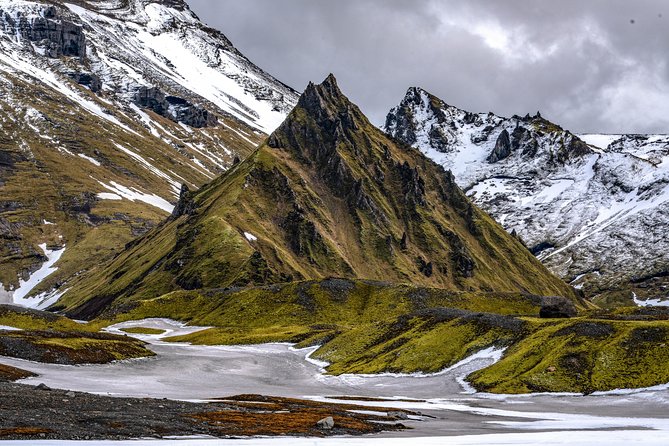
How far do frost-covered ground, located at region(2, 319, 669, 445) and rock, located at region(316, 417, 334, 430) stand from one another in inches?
209

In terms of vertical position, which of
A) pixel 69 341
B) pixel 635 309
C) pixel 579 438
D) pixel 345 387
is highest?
pixel 635 309

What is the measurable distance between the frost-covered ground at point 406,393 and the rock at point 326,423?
5.30m

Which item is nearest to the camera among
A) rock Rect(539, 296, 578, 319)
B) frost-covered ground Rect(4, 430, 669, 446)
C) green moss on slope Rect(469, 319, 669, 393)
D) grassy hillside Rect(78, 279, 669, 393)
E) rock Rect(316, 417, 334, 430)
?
frost-covered ground Rect(4, 430, 669, 446)

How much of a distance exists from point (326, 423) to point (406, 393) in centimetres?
4381

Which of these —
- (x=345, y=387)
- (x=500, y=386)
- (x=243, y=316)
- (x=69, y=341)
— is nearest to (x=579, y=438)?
(x=500, y=386)

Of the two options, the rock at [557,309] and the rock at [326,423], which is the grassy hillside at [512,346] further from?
the rock at [326,423]

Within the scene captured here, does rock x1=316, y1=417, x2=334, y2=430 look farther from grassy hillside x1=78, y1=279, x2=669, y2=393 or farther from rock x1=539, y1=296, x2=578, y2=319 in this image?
rock x1=539, y1=296, x2=578, y2=319

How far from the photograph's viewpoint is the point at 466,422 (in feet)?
224

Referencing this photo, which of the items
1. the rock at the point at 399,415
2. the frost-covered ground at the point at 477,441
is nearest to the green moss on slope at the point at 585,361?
the rock at the point at 399,415

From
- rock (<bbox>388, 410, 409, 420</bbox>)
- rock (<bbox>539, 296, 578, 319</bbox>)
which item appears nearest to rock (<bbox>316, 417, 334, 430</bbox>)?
rock (<bbox>388, 410, 409, 420</bbox>)

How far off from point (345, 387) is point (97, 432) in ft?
204

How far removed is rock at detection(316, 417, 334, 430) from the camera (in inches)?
2313

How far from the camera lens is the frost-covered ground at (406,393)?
2264 inches

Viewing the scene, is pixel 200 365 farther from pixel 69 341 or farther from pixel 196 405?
pixel 196 405
